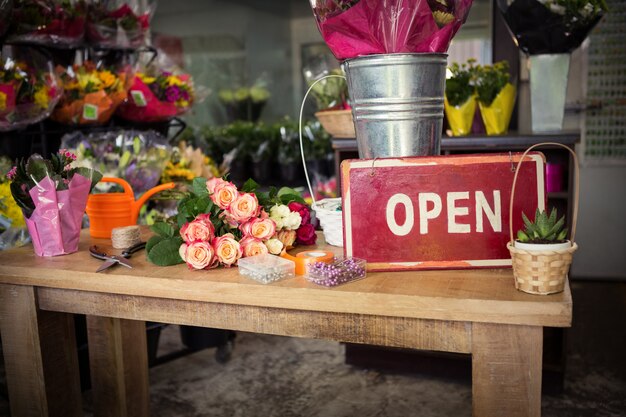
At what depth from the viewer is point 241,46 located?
6.14 m

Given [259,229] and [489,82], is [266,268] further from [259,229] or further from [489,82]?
[489,82]

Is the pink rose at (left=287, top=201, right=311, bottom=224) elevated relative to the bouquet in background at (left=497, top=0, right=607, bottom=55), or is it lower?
lower

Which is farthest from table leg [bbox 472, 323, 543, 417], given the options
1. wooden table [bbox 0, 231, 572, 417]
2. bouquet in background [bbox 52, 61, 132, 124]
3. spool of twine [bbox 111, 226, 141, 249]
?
bouquet in background [bbox 52, 61, 132, 124]

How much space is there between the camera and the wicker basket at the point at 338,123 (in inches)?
111

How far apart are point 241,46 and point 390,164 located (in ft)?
16.7

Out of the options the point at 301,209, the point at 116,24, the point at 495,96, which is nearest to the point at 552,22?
the point at 495,96

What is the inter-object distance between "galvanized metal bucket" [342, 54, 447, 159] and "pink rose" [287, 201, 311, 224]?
23 centimetres

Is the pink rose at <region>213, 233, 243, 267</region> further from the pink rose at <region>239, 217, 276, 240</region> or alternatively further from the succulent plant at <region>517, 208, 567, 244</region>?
the succulent plant at <region>517, 208, 567, 244</region>

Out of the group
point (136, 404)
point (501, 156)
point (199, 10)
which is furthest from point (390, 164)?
point (199, 10)

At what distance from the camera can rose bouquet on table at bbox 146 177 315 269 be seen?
1.42m

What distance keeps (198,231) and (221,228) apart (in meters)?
0.09

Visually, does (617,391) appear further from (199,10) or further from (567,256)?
(199,10)

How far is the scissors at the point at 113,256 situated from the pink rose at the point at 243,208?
280 millimetres

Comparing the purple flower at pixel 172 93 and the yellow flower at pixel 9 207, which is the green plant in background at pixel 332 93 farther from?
the yellow flower at pixel 9 207
